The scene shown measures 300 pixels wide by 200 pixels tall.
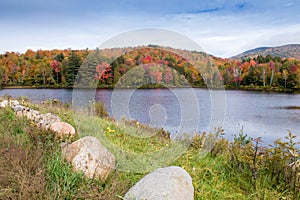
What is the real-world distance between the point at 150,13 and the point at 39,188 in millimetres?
5059

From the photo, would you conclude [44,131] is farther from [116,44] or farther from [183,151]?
[183,151]

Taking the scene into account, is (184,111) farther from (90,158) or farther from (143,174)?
(90,158)

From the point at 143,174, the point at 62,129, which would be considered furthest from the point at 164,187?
the point at 62,129

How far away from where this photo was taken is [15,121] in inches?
224

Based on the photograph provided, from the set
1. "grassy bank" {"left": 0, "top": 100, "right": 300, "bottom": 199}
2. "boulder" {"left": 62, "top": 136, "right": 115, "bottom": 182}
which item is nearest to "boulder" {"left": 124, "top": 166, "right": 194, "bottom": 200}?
"grassy bank" {"left": 0, "top": 100, "right": 300, "bottom": 199}

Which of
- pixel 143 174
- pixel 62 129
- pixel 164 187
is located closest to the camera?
pixel 164 187

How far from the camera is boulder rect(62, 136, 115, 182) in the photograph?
329cm

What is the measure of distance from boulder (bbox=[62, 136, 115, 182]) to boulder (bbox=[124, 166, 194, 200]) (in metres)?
0.68

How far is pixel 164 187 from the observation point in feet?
8.86

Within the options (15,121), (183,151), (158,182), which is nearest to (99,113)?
(15,121)

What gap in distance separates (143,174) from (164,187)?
101 centimetres

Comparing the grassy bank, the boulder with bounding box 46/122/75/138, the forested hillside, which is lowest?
the grassy bank

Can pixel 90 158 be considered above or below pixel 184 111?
below

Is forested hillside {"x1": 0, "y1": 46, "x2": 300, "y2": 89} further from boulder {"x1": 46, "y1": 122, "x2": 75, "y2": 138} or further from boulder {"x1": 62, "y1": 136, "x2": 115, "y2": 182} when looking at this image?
boulder {"x1": 62, "y1": 136, "x2": 115, "y2": 182}
